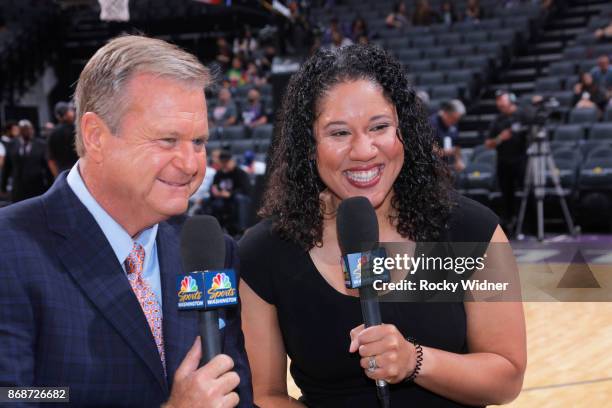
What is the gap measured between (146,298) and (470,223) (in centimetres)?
87

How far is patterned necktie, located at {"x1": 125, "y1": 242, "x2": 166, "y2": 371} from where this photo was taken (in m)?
1.65

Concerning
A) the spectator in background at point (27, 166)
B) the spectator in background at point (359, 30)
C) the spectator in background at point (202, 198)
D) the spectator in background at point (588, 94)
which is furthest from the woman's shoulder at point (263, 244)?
the spectator in background at point (359, 30)

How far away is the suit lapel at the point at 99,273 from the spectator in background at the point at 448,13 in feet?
Result: 44.0

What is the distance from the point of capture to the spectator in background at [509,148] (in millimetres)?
9070

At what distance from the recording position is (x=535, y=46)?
45.6 ft

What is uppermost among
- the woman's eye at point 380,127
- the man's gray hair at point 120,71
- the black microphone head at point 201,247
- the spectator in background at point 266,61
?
the man's gray hair at point 120,71

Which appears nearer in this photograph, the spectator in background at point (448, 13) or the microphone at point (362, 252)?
the microphone at point (362, 252)

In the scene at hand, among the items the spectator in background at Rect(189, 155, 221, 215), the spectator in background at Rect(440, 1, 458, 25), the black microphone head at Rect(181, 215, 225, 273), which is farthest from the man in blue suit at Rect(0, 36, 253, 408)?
the spectator in background at Rect(440, 1, 458, 25)

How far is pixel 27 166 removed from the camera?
7.31 m

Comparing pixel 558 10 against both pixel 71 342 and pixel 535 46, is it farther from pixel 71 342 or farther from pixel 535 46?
pixel 71 342

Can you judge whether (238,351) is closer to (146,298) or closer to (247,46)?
(146,298)

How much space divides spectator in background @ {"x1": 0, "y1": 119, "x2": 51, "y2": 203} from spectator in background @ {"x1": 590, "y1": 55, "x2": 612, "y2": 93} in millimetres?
6986

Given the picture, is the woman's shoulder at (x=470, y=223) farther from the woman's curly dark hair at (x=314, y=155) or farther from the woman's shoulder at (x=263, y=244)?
the woman's shoulder at (x=263, y=244)

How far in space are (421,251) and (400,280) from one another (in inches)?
3.8
